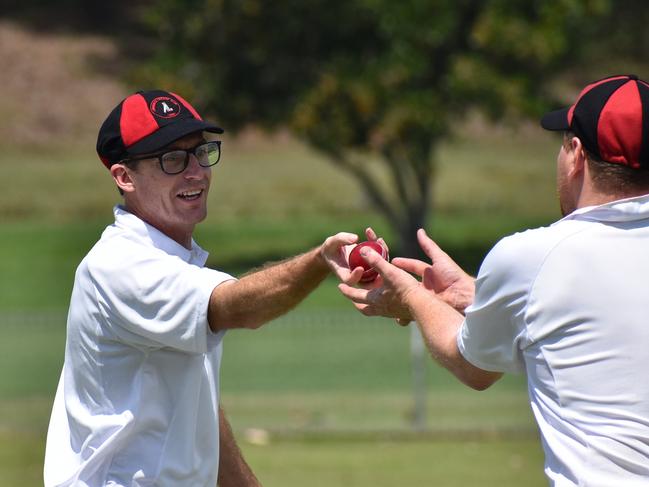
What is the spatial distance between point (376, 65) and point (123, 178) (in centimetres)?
2365

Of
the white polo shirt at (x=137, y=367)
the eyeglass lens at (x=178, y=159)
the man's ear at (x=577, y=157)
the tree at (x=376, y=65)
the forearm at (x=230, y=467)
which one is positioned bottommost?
the tree at (x=376, y=65)

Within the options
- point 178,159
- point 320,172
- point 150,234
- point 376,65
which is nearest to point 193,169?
point 178,159

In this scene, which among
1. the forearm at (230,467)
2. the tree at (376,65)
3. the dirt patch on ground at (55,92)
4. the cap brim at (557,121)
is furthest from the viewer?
the dirt patch on ground at (55,92)

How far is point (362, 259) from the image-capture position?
14.9 feet

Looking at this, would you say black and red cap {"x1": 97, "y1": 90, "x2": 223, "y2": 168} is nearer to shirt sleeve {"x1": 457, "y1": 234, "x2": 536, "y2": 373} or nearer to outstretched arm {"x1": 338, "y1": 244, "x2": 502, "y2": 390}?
outstretched arm {"x1": 338, "y1": 244, "x2": 502, "y2": 390}

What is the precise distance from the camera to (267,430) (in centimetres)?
1434

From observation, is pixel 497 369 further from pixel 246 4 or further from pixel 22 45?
pixel 22 45

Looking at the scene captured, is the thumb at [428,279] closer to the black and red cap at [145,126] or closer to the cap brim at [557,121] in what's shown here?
the cap brim at [557,121]

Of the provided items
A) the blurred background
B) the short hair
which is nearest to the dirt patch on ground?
the blurred background

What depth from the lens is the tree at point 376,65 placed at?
88.3ft

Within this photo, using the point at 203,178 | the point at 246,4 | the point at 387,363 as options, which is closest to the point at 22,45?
the point at 246,4

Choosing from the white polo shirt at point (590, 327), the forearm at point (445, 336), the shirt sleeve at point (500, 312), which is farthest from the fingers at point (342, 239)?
the white polo shirt at point (590, 327)

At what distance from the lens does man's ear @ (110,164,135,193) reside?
4730 mm

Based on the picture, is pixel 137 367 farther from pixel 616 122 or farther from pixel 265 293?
pixel 616 122
